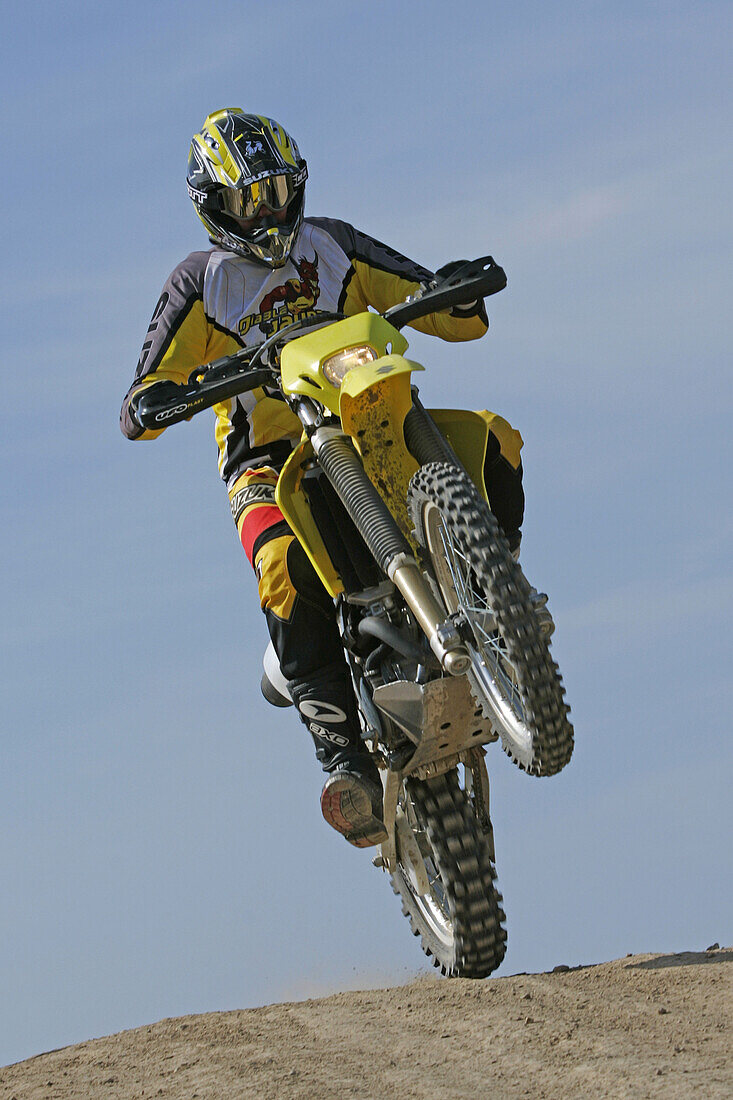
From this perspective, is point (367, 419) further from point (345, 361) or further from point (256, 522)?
point (256, 522)

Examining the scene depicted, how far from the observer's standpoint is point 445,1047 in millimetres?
7113

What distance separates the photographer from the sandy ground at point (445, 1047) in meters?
6.36

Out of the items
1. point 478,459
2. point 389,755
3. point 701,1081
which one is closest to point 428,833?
point 389,755

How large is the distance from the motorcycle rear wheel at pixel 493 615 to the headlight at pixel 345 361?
69cm

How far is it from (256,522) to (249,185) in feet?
6.06

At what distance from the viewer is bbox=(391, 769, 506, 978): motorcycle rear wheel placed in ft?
27.0

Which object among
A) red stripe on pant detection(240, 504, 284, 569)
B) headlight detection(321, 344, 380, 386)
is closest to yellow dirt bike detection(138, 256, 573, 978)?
headlight detection(321, 344, 380, 386)

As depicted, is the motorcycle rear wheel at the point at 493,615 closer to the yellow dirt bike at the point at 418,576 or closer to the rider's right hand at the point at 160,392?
the yellow dirt bike at the point at 418,576

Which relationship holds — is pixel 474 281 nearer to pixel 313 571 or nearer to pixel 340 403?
pixel 340 403

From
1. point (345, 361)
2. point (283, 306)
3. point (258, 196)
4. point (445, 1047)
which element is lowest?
point (445, 1047)

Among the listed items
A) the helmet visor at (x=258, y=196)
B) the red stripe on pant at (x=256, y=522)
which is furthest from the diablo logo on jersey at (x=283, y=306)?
the red stripe on pant at (x=256, y=522)

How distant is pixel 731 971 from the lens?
834 cm

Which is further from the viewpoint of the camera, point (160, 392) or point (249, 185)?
point (249, 185)

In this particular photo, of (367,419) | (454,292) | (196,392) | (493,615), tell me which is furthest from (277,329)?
(493,615)
